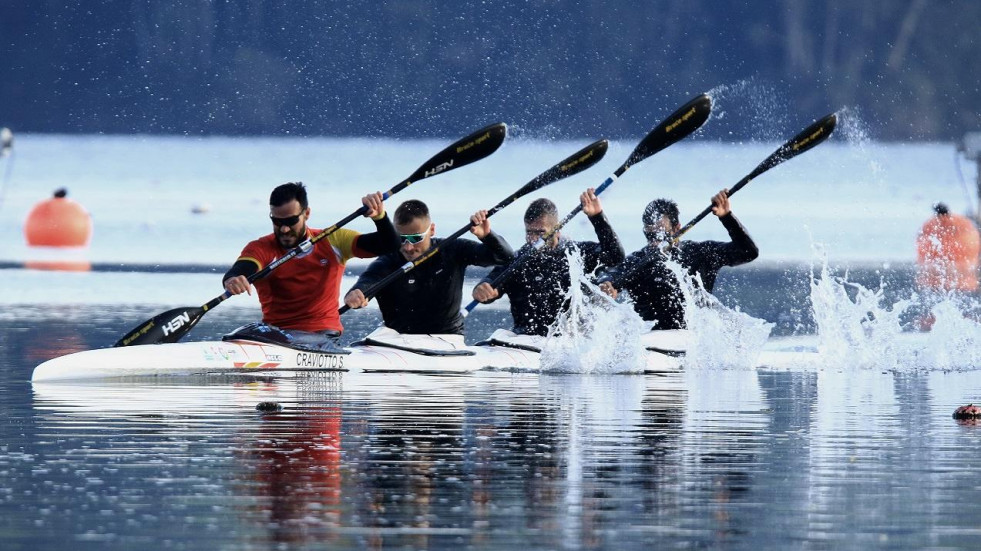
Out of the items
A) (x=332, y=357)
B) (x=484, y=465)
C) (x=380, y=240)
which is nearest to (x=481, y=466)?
(x=484, y=465)

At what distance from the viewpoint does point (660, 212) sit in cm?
1636

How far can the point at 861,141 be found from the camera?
72500 mm

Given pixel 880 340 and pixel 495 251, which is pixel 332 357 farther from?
pixel 880 340

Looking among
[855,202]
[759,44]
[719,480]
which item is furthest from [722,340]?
Answer: [759,44]

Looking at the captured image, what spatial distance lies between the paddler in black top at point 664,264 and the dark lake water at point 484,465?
2.08 m

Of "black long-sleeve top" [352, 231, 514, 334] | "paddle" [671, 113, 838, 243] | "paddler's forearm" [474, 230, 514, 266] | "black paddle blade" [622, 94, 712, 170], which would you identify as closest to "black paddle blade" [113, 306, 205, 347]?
"black long-sleeve top" [352, 231, 514, 334]

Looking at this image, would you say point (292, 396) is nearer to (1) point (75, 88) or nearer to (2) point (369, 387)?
(2) point (369, 387)

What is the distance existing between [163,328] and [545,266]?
320cm

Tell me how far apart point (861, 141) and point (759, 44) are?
6007mm

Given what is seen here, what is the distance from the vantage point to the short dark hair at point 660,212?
1634 centimetres

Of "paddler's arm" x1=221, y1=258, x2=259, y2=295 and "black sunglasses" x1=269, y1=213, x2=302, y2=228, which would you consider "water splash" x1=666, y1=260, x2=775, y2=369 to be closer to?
"black sunglasses" x1=269, y1=213, x2=302, y2=228

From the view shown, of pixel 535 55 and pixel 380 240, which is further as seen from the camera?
pixel 535 55

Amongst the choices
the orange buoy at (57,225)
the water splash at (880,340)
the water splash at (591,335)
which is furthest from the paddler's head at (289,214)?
the orange buoy at (57,225)

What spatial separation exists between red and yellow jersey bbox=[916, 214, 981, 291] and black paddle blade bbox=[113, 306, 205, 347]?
54.2 ft
